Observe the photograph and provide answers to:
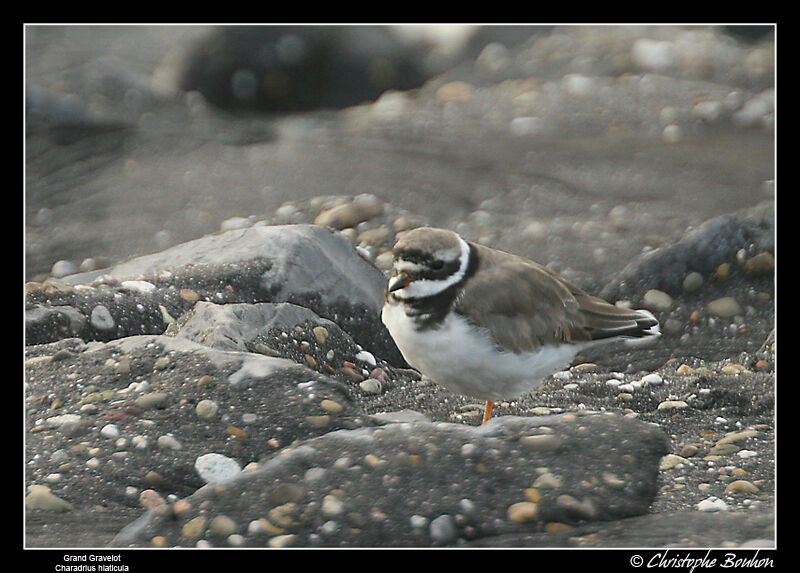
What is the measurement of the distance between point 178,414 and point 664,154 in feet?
16.4

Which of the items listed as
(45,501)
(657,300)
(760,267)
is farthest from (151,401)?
(760,267)

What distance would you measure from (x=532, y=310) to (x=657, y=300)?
165cm

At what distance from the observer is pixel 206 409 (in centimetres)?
403

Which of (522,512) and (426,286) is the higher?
(426,286)

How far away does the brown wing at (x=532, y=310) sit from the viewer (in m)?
4.19

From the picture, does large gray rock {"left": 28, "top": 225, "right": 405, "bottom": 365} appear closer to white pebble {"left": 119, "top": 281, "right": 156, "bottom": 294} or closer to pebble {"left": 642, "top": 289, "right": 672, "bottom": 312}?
white pebble {"left": 119, "top": 281, "right": 156, "bottom": 294}

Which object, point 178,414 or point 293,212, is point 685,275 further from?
point 178,414

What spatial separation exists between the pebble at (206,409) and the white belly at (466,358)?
928mm

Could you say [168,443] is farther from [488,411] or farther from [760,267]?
[760,267]

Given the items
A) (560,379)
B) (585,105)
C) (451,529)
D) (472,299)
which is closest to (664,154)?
(585,105)

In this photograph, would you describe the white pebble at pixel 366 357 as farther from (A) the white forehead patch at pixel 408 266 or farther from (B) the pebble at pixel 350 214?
(B) the pebble at pixel 350 214

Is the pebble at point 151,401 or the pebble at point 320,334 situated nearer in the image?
the pebble at point 151,401

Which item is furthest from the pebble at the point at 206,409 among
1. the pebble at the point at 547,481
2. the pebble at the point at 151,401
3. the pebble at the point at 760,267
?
the pebble at the point at 760,267

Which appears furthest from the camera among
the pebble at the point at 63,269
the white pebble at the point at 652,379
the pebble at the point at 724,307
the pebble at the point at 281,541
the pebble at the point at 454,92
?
the pebble at the point at 454,92
